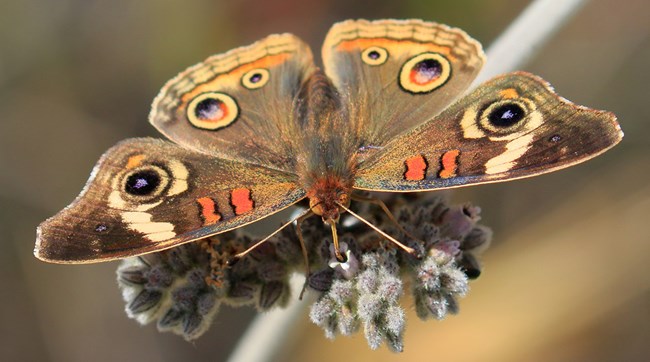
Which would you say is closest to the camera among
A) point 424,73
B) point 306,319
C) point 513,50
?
point 424,73

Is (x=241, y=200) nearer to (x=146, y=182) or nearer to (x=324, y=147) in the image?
(x=146, y=182)

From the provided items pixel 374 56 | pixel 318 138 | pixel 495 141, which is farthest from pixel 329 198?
pixel 374 56

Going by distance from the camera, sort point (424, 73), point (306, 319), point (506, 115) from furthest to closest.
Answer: point (306, 319)
point (424, 73)
point (506, 115)

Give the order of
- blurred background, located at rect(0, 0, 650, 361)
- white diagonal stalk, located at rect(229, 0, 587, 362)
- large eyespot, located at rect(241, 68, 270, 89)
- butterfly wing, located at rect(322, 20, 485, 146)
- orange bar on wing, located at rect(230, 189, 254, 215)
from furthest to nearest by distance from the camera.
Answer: blurred background, located at rect(0, 0, 650, 361) → white diagonal stalk, located at rect(229, 0, 587, 362) → large eyespot, located at rect(241, 68, 270, 89) → butterfly wing, located at rect(322, 20, 485, 146) → orange bar on wing, located at rect(230, 189, 254, 215)

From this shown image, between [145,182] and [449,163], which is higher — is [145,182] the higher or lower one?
the lower one

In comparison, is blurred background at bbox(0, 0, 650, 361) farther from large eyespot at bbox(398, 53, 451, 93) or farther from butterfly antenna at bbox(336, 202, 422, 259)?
butterfly antenna at bbox(336, 202, 422, 259)

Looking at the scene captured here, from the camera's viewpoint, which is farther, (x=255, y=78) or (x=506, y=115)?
(x=255, y=78)

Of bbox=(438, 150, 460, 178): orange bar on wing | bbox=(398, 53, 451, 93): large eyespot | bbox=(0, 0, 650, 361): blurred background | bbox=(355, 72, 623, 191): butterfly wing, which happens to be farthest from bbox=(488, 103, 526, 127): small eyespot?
bbox=(0, 0, 650, 361): blurred background

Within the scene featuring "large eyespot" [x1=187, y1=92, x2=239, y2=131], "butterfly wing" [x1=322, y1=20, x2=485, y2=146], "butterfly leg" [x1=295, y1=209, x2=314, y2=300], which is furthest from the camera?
"large eyespot" [x1=187, y1=92, x2=239, y2=131]
